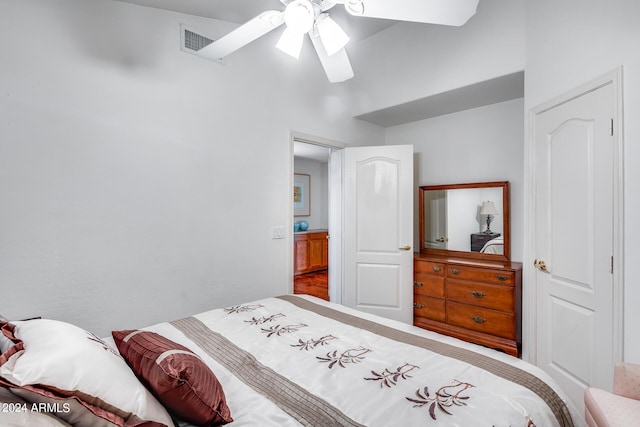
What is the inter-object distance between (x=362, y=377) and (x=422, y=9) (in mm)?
1640

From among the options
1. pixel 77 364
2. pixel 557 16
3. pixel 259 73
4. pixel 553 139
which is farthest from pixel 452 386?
pixel 259 73

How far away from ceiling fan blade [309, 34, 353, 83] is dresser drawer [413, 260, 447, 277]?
207 cm

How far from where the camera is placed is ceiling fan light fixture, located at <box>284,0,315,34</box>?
1421 millimetres

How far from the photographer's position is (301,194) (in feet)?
21.5

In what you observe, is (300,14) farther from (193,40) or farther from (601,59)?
(601,59)

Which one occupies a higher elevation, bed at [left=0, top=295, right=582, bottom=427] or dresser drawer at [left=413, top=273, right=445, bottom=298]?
bed at [left=0, top=295, right=582, bottom=427]

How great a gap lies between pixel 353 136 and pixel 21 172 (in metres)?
2.93

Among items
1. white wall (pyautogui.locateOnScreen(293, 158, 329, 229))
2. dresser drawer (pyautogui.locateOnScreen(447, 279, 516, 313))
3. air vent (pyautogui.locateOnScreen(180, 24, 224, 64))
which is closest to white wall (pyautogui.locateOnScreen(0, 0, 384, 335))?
air vent (pyautogui.locateOnScreen(180, 24, 224, 64))

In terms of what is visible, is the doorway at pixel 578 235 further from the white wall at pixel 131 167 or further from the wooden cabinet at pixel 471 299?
the white wall at pixel 131 167

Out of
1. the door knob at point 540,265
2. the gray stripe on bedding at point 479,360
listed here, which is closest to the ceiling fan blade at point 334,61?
the gray stripe on bedding at point 479,360

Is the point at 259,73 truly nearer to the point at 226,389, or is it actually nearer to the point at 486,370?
the point at 226,389

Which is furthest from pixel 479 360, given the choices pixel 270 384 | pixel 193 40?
pixel 193 40

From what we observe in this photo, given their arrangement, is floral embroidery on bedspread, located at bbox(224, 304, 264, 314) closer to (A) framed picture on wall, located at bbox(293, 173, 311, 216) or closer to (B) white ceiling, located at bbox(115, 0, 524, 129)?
(B) white ceiling, located at bbox(115, 0, 524, 129)

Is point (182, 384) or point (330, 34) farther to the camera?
point (330, 34)
